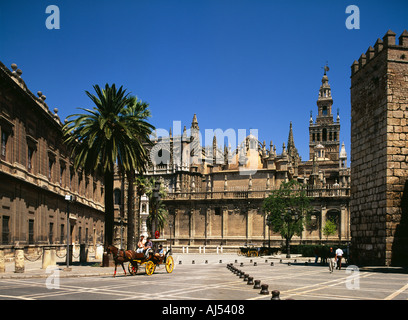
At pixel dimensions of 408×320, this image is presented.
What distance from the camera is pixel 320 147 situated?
4670 inches

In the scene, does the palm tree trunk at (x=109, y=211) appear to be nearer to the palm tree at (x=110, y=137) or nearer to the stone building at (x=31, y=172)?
the palm tree at (x=110, y=137)

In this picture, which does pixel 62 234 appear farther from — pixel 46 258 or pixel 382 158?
pixel 382 158

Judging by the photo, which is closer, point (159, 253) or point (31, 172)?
point (159, 253)

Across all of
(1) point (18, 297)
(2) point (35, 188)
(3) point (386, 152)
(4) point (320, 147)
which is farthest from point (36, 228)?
(4) point (320, 147)

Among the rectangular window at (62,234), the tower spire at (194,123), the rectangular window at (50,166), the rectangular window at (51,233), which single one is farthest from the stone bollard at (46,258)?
the tower spire at (194,123)

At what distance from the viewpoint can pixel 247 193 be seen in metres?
68.6

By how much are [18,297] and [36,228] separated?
20739 mm

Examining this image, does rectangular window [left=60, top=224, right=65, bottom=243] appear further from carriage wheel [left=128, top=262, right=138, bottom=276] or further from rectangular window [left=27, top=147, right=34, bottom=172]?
carriage wheel [left=128, top=262, right=138, bottom=276]

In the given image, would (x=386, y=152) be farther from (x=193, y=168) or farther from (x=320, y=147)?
(x=320, y=147)

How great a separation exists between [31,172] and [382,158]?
2321cm

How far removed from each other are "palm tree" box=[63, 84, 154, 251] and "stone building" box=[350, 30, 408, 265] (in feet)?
45.5

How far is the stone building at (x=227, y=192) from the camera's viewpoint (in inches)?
2507

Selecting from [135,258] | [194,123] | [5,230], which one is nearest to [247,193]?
[194,123]
